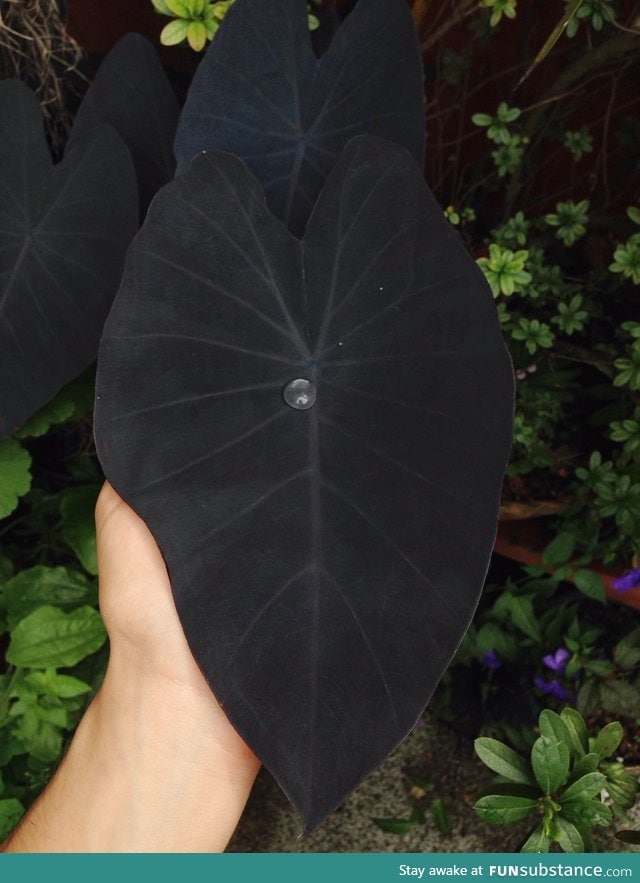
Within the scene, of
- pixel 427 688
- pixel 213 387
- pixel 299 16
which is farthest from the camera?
pixel 299 16

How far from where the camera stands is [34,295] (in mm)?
1022

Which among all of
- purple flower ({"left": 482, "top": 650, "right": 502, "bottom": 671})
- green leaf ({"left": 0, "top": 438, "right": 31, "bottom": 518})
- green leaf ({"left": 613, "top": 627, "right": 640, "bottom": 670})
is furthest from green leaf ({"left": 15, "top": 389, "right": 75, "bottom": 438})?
green leaf ({"left": 613, "top": 627, "right": 640, "bottom": 670})

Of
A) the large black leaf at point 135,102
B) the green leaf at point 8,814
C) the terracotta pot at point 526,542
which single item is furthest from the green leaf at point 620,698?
the large black leaf at point 135,102

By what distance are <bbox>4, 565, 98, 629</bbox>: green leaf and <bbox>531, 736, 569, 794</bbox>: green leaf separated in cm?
75

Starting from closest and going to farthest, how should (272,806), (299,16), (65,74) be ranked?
(299,16)
(65,74)
(272,806)

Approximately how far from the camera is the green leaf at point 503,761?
947 mm

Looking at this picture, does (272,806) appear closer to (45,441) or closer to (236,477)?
(45,441)

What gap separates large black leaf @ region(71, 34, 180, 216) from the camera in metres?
1.07

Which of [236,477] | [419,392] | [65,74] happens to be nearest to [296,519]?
[236,477]

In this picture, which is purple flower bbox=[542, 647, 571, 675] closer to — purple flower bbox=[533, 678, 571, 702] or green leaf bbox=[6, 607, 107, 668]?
purple flower bbox=[533, 678, 571, 702]

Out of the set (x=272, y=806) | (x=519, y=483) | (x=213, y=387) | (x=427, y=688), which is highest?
(x=213, y=387)

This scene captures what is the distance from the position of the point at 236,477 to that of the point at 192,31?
0.58 meters

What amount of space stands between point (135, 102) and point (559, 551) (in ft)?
3.08

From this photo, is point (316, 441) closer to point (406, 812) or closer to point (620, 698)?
point (620, 698)
